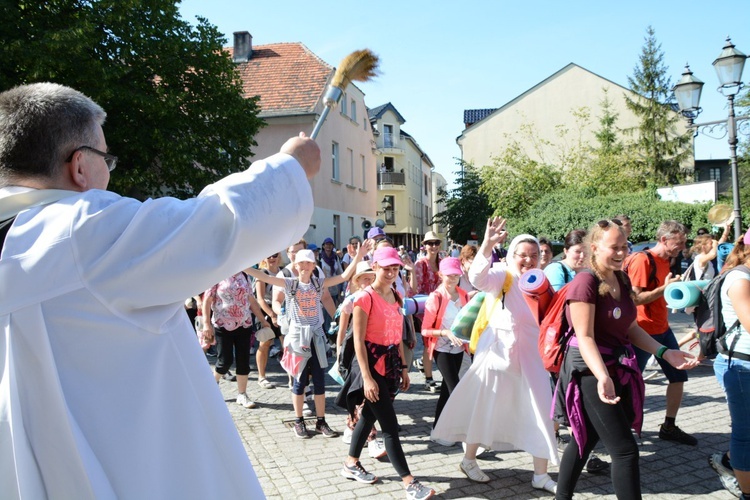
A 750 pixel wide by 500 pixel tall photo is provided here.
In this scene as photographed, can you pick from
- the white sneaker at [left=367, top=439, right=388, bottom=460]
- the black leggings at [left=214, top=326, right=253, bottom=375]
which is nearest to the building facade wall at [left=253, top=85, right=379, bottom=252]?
the black leggings at [left=214, top=326, right=253, bottom=375]

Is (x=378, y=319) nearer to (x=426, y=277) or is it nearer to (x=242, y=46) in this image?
(x=426, y=277)

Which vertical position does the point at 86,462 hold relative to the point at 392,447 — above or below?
above

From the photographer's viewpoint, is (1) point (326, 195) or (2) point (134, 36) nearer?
(2) point (134, 36)

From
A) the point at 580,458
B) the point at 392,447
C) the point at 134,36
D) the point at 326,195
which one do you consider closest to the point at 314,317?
the point at 392,447

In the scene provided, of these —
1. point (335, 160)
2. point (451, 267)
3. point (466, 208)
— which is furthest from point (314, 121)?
point (451, 267)

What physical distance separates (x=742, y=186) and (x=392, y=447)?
135 ft

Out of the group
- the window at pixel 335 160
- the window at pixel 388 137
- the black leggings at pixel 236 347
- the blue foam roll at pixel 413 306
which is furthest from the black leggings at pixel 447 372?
the window at pixel 388 137

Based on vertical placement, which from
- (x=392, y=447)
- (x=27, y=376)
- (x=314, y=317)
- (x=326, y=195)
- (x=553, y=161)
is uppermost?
(x=553, y=161)

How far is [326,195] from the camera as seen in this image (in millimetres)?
27234

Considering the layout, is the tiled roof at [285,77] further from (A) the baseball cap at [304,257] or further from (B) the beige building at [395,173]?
(B) the beige building at [395,173]

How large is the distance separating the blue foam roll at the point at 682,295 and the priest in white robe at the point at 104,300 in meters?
4.78

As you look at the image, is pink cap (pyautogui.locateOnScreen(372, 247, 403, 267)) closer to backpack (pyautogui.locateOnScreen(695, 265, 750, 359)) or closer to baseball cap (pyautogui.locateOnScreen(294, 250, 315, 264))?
baseball cap (pyautogui.locateOnScreen(294, 250, 315, 264))

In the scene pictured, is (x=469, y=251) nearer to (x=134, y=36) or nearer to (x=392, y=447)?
(x=392, y=447)

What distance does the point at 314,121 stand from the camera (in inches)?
938
